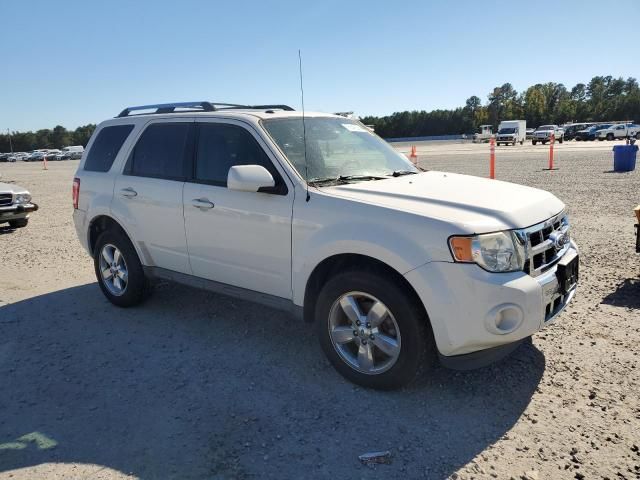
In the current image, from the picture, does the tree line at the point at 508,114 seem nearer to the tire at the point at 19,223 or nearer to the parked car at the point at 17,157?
the parked car at the point at 17,157

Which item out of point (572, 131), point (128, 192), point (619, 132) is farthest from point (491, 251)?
point (572, 131)

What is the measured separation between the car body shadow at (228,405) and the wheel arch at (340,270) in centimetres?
55

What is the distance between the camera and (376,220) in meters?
3.43

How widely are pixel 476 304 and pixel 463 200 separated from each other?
782 mm

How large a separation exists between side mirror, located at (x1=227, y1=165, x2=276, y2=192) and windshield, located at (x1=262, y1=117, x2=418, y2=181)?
29 cm

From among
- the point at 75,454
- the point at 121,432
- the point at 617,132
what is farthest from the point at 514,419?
the point at 617,132

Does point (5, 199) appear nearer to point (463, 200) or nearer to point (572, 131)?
point (463, 200)

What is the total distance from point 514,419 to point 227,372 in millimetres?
2058

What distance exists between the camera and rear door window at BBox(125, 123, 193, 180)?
4.82 m

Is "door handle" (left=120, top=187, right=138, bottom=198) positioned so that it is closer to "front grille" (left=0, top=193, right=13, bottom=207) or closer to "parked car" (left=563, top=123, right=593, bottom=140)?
"front grille" (left=0, top=193, right=13, bottom=207)

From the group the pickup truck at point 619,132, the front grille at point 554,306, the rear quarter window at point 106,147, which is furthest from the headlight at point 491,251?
the pickup truck at point 619,132

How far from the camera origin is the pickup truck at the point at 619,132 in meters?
51.4

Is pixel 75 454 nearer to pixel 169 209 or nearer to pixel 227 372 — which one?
pixel 227 372

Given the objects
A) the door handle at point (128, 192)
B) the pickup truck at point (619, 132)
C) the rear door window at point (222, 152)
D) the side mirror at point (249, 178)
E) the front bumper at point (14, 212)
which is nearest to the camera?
the side mirror at point (249, 178)
